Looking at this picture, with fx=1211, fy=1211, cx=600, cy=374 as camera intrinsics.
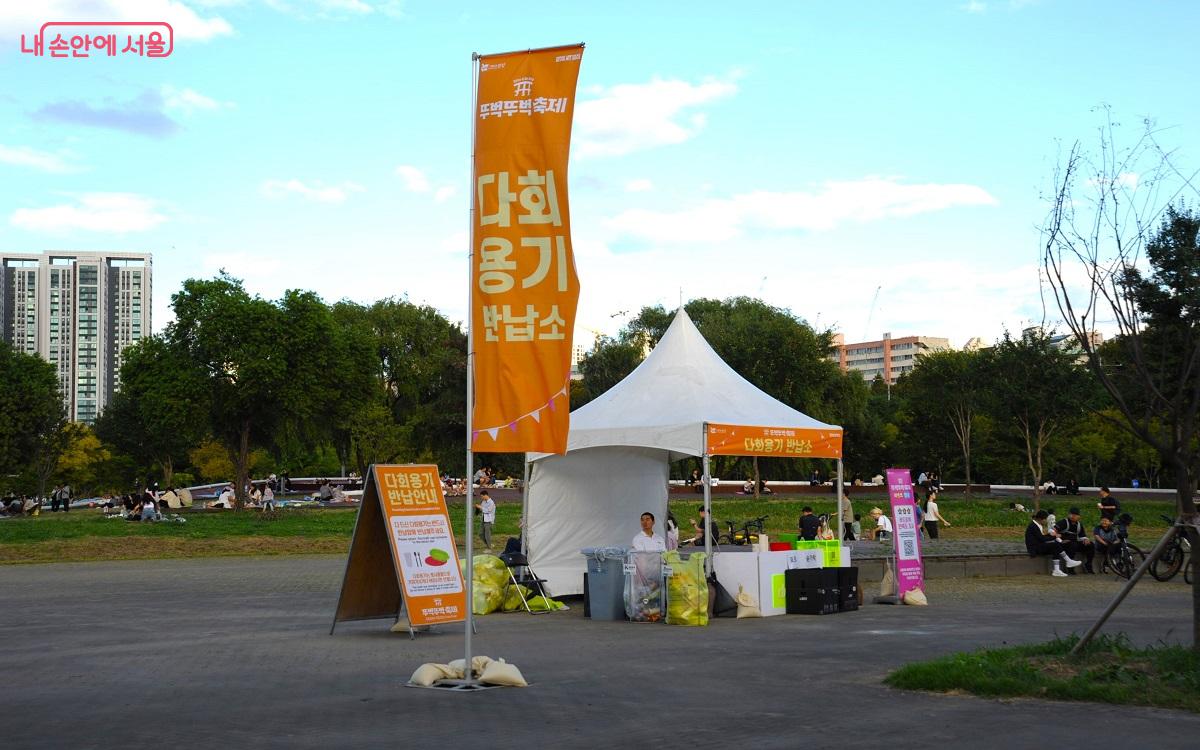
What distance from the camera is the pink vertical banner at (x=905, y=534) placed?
61.7 feet

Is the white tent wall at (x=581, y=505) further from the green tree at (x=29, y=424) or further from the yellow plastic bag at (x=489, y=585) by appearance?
the green tree at (x=29, y=424)

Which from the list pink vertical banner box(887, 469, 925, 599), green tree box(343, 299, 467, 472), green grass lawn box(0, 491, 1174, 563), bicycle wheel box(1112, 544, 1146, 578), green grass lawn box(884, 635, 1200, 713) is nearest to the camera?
green grass lawn box(884, 635, 1200, 713)

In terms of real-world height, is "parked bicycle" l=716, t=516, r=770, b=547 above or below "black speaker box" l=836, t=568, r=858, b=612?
above

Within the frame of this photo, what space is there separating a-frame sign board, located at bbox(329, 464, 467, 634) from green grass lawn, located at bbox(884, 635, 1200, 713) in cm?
626

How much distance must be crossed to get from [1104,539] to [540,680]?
18307mm

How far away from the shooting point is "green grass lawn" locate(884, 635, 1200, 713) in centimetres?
924

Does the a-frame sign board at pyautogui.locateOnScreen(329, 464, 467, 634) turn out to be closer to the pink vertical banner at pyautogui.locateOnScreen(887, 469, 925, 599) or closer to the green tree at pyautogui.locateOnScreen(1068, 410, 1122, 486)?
the pink vertical banner at pyautogui.locateOnScreen(887, 469, 925, 599)

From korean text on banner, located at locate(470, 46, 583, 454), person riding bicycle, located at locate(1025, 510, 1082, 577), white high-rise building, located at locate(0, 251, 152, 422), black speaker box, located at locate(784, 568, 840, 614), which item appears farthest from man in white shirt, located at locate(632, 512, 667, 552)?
white high-rise building, located at locate(0, 251, 152, 422)

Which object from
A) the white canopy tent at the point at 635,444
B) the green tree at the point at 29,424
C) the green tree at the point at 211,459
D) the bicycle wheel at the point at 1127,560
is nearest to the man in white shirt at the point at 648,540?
the white canopy tent at the point at 635,444

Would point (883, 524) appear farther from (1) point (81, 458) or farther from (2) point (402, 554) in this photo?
(1) point (81, 458)

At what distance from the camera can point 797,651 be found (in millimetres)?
13047

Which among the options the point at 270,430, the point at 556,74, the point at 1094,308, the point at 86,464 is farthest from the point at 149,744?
the point at 86,464

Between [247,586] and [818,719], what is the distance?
1622cm

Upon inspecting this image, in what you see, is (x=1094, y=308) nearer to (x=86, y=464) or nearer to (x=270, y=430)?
(x=270, y=430)
